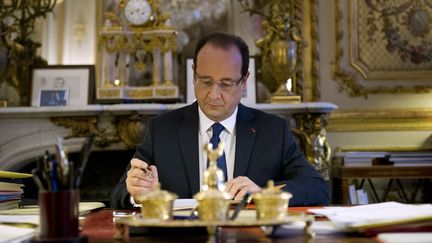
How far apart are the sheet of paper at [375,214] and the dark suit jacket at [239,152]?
51 centimetres

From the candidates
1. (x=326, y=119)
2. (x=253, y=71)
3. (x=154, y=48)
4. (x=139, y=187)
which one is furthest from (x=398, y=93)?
(x=139, y=187)

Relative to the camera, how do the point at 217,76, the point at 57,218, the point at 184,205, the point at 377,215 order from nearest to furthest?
1. the point at 57,218
2. the point at 377,215
3. the point at 184,205
4. the point at 217,76

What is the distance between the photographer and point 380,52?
384 centimetres

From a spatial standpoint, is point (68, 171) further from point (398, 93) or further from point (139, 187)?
point (398, 93)

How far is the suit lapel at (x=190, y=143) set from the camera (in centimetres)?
182

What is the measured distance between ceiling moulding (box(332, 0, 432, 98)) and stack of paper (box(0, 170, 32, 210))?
277 centimetres

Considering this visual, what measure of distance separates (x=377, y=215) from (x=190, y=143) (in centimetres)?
89

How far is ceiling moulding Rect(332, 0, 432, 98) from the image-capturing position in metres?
3.84

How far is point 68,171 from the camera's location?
2.84 ft

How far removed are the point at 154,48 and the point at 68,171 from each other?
9.23ft

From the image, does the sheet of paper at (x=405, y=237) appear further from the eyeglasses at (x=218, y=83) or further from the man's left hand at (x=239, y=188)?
the eyeglasses at (x=218, y=83)

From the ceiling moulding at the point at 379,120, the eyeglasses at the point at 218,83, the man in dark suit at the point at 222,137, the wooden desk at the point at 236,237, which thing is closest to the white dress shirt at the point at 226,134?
the man in dark suit at the point at 222,137

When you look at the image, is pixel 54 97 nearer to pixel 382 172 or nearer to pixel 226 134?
pixel 226 134

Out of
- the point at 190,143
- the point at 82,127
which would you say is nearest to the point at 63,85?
the point at 82,127
